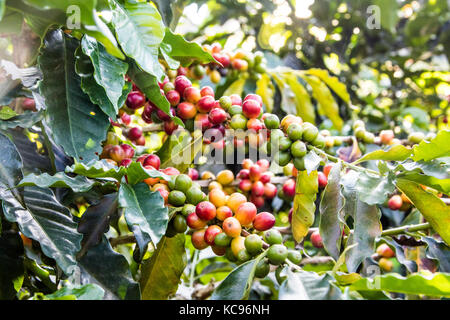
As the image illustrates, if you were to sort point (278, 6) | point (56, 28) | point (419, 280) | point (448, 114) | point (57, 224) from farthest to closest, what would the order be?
point (448, 114) < point (278, 6) < point (56, 28) < point (57, 224) < point (419, 280)

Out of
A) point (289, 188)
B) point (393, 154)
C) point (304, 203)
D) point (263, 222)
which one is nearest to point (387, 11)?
point (289, 188)

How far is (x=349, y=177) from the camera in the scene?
95 centimetres

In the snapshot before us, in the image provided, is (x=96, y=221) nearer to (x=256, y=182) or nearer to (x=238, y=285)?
(x=238, y=285)

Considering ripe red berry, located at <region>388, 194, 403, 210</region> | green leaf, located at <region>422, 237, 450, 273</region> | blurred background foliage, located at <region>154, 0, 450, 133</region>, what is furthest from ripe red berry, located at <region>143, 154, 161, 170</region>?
blurred background foliage, located at <region>154, 0, 450, 133</region>

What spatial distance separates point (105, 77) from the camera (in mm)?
834

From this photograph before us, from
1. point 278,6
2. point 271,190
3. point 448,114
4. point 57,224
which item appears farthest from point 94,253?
point 448,114

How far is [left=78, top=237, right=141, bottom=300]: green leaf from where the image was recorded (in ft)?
2.72

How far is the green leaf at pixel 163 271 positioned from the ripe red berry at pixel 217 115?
282mm

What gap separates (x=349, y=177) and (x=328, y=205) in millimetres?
84

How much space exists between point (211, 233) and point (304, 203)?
23 centimetres

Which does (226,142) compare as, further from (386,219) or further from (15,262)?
(386,219)

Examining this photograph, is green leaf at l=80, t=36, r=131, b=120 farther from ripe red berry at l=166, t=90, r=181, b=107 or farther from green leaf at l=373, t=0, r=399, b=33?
green leaf at l=373, t=0, r=399, b=33

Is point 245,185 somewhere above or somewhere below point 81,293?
below

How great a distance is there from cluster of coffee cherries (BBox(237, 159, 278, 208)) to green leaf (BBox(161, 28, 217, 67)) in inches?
14.6
